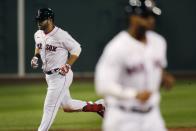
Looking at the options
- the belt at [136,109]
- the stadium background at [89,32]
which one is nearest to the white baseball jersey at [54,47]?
the belt at [136,109]

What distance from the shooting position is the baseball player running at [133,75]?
5.59 metres

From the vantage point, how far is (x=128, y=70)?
18.7 feet

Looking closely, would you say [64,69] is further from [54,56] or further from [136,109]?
[136,109]

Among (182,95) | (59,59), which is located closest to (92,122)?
(59,59)

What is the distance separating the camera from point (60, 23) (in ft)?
65.9

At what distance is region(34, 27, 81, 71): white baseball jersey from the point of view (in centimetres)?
963

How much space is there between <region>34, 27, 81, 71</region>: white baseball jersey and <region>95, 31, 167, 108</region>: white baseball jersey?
150 inches

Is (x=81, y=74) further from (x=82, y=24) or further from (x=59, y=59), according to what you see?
(x=59, y=59)

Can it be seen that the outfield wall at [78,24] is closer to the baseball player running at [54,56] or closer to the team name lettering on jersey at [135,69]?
the baseball player running at [54,56]

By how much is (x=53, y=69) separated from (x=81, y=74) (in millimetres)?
10831

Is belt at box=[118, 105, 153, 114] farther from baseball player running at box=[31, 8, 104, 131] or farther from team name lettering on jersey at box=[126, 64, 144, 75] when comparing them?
baseball player running at box=[31, 8, 104, 131]

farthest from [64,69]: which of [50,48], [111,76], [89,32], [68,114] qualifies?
[89,32]

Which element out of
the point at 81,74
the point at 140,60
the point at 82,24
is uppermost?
the point at 140,60

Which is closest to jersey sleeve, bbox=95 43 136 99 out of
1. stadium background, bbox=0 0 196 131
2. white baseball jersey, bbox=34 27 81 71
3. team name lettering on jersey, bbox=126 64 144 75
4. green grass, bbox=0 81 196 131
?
team name lettering on jersey, bbox=126 64 144 75
